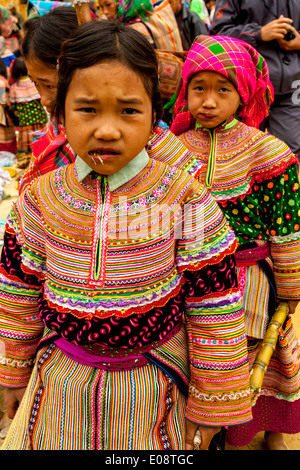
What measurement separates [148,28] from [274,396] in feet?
8.78

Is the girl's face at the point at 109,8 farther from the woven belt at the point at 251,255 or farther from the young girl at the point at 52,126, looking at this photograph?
the woven belt at the point at 251,255

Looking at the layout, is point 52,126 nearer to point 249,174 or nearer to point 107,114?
point 107,114

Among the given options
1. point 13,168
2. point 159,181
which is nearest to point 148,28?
point 159,181

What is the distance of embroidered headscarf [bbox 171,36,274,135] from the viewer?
1.84 m

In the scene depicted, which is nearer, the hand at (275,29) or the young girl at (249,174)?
the young girl at (249,174)

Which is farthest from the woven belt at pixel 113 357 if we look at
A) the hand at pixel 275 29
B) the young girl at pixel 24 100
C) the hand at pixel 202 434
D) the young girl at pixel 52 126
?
the young girl at pixel 24 100

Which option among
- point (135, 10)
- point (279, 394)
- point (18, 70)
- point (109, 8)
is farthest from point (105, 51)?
point (18, 70)

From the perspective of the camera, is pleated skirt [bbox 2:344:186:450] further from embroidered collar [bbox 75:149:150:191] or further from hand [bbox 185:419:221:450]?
embroidered collar [bbox 75:149:150:191]

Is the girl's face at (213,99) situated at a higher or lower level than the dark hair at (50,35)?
lower

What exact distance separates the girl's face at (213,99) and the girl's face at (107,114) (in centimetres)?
78

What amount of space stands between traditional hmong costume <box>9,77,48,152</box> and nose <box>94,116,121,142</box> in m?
6.01

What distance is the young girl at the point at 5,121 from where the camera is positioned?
6.61 meters

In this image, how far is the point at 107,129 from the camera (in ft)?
3.43

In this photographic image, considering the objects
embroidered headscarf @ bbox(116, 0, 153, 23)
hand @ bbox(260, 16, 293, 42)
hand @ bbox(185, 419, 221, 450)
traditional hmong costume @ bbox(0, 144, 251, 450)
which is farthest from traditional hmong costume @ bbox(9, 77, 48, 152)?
hand @ bbox(185, 419, 221, 450)
